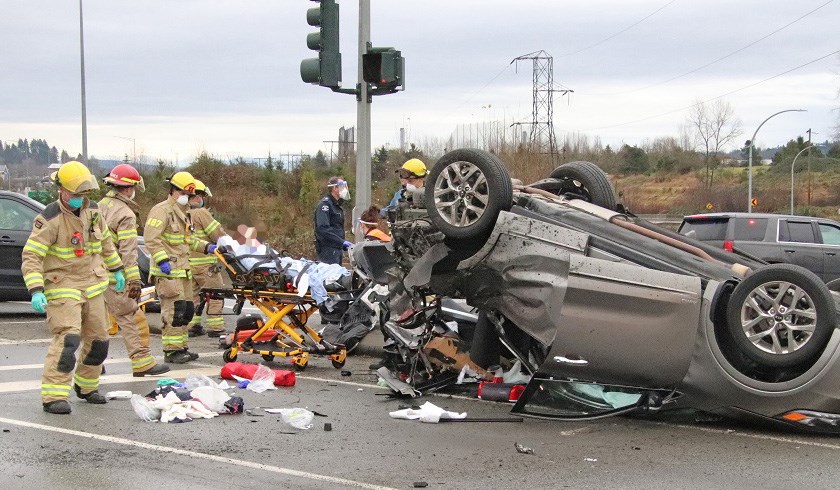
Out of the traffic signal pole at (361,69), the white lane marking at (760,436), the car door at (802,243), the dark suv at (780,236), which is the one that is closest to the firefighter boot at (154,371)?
the traffic signal pole at (361,69)

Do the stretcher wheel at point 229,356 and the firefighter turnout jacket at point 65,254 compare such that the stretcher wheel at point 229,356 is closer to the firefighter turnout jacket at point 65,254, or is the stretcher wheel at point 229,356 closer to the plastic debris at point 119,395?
the plastic debris at point 119,395

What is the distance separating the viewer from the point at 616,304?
22.3 feet

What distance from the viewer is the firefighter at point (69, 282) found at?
7.51 m

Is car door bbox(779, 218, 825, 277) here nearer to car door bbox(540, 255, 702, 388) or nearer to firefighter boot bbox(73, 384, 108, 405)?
car door bbox(540, 255, 702, 388)

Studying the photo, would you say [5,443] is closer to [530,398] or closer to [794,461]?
[530,398]

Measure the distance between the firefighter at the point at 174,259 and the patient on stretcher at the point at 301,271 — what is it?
83cm

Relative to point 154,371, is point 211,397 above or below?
above

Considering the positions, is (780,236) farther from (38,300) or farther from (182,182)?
(38,300)

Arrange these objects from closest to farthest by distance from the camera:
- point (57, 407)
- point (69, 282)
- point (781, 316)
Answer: point (781, 316), point (57, 407), point (69, 282)

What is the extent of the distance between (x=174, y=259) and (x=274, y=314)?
168cm

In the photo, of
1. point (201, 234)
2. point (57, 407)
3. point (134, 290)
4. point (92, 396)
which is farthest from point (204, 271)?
point (57, 407)

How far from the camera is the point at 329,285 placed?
961 cm

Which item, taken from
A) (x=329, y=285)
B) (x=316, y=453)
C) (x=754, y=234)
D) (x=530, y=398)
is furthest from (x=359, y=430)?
(x=754, y=234)

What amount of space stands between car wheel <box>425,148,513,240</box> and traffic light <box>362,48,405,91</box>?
5.14 m
